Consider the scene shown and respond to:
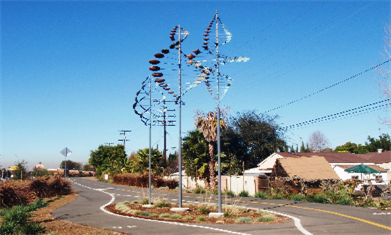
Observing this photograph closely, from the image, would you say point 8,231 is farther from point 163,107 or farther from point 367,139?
point 367,139

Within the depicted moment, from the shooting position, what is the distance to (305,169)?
30922 millimetres

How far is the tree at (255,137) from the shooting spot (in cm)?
5059

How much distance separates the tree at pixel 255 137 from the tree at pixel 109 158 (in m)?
21.3

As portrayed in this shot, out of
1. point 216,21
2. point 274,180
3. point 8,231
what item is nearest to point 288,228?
point 8,231

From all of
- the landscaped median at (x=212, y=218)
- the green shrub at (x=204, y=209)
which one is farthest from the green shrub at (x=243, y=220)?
the green shrub at (x=204, y=209)

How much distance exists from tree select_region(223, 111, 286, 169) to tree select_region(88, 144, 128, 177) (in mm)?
21280

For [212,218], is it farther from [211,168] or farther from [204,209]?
[211,168]

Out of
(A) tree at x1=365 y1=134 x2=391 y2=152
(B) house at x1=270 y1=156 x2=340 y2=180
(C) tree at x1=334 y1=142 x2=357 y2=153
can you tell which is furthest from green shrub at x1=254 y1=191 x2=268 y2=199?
(C) tree at x1=334 y1=142 x2=357 y2=153

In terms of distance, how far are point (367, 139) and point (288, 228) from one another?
82120 millimetres

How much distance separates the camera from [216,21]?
17.8 meters

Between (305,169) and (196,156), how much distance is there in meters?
14.1

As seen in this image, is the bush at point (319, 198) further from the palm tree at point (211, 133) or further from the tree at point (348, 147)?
the tree at point (348, 147)

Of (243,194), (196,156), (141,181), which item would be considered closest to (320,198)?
(243,194)

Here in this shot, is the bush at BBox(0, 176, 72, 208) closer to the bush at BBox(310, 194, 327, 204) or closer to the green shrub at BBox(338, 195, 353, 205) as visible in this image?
the bush at BBox(310, 194, 327, 204)
